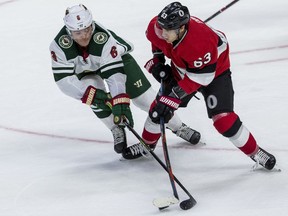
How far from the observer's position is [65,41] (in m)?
4.04

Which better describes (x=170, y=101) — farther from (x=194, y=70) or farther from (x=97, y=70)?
(x=97, y=70)

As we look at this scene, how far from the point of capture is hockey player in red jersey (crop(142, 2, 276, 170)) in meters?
3.56

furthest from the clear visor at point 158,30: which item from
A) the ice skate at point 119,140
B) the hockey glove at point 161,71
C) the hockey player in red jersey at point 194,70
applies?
the ice skate at point 119,140

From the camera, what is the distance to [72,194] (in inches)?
151

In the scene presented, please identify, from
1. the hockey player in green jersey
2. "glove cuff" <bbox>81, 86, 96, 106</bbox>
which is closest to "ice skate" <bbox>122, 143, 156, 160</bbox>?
the hockey player in green jersey

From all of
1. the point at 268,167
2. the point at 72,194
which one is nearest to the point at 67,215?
the point at 72,194

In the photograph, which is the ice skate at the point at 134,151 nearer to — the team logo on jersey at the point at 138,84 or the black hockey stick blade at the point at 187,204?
the team logo on jersey at the point at 138,84

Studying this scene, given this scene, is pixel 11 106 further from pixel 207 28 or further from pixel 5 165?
pixel 207 28

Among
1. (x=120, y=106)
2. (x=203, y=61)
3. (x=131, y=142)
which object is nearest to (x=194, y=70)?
(x=203, y=61)

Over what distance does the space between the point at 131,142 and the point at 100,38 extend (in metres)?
0.82

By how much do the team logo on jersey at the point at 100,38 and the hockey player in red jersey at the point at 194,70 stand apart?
10.1 inches

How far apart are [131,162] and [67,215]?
0.79 m

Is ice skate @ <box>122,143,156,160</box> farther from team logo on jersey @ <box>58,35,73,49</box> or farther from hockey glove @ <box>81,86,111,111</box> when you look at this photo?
team logo on jersey @ <box>58,35,73,49</box>

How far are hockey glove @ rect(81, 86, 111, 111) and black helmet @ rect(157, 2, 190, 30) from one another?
0.61 m
